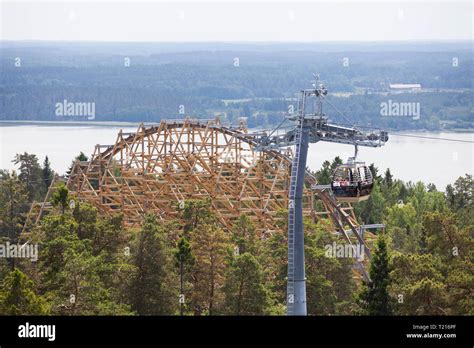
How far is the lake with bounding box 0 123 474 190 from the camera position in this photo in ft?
335

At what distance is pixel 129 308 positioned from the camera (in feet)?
131

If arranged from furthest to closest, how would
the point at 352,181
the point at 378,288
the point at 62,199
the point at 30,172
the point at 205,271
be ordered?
the point at 30,172, the point at 62,199, the point at 205,271, the point at 378,288, the point at 352,181

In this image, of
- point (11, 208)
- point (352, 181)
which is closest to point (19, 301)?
point (352, 181)

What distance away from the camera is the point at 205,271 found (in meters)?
43.3

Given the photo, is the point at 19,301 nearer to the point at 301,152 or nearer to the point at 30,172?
the point at 301,152

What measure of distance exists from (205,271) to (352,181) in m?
7.26

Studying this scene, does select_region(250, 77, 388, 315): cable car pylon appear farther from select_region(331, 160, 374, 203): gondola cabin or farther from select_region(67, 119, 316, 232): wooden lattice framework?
select_region(67, 119, 316, 232): wooden lattice framework

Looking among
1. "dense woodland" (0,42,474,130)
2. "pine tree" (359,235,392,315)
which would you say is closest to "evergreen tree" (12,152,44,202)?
"dense woodland" (0,42,474,130)

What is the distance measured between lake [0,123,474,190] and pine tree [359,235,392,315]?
54.4 metres

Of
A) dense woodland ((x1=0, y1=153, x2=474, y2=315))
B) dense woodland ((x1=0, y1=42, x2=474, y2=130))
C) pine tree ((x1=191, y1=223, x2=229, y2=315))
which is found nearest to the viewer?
dense woodland ((x1=0, y1=153, x2=474, y2=315))

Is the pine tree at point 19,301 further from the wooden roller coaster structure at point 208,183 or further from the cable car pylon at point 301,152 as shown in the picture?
the wooden roller coaster structure at point 208,183

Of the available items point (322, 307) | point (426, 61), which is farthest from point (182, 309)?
point (426, 61)
